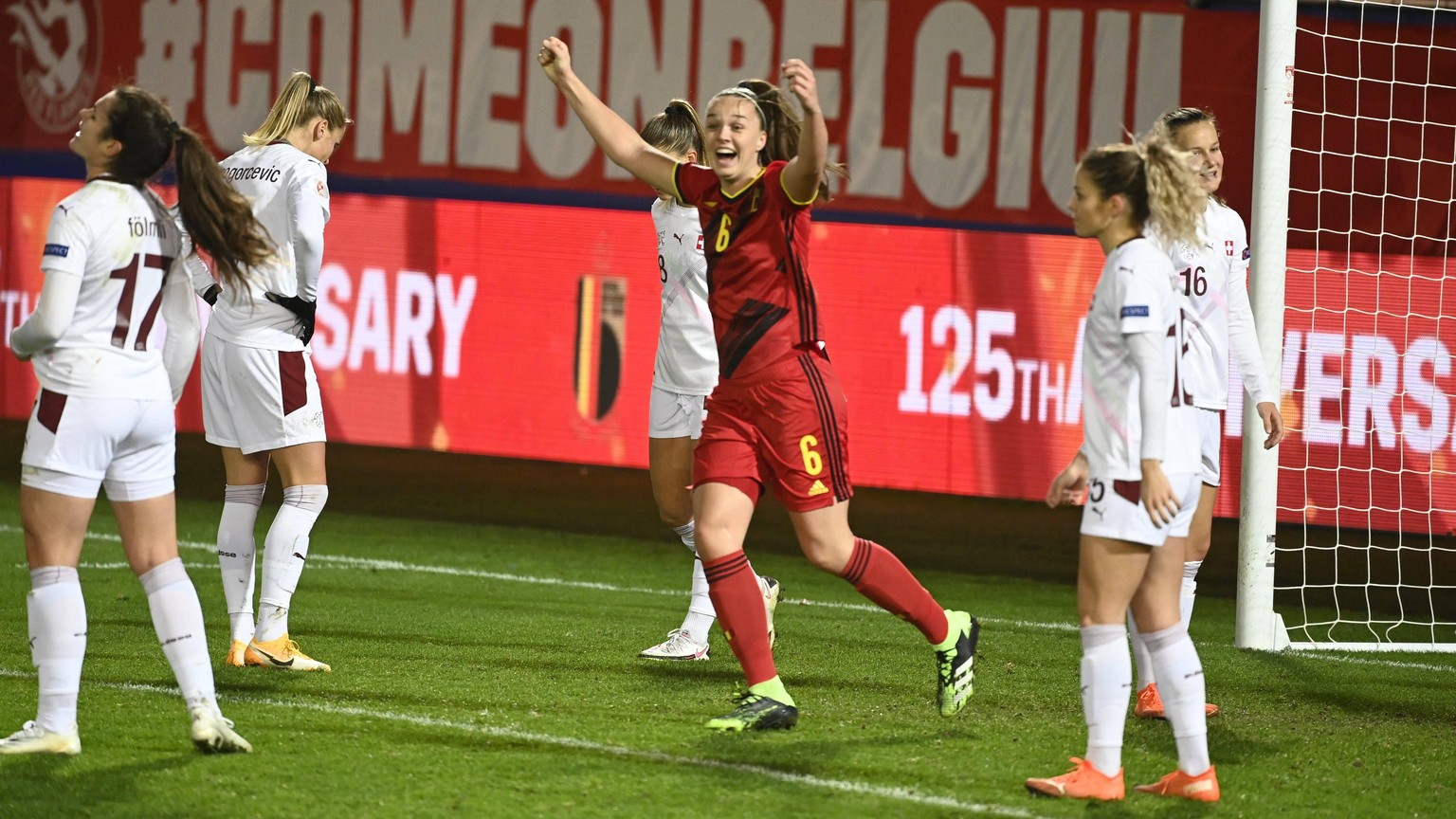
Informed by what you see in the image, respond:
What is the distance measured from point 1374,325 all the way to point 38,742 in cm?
704

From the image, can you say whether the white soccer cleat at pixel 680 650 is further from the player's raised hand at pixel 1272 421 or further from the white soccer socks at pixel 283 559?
the player's raised hand at pixel 1272 421

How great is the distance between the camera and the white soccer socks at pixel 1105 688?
13.5 ft

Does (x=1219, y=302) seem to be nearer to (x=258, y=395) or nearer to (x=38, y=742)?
(x=258, y=395)

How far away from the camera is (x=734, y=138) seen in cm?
478

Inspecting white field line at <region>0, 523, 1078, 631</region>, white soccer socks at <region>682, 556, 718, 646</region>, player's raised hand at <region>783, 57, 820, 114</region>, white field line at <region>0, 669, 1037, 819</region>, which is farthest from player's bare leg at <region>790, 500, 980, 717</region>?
white field line at <region>0, 523, 1078, 631</region>

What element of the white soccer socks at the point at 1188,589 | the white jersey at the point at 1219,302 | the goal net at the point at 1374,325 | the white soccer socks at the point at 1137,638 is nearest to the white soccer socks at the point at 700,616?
the white soccer socks at the point at 1137,638

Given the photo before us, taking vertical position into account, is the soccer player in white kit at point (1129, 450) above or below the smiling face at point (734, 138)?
below

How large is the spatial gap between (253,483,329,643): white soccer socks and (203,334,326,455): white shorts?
0.69 ft

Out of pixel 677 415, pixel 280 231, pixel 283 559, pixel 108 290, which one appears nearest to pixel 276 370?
pixel 280 231

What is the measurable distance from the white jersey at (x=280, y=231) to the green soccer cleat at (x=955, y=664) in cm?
243

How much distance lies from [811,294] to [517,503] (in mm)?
7120

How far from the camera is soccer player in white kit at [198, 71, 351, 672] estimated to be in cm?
570

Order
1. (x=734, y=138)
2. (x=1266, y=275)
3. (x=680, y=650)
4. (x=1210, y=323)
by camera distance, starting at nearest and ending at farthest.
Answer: (x=734, y=138) < (x=1210, y=323) < (x=680, y=650) < (x=1266, y=275)

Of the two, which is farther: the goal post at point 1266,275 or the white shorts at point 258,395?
the goal post at point 1266,275
